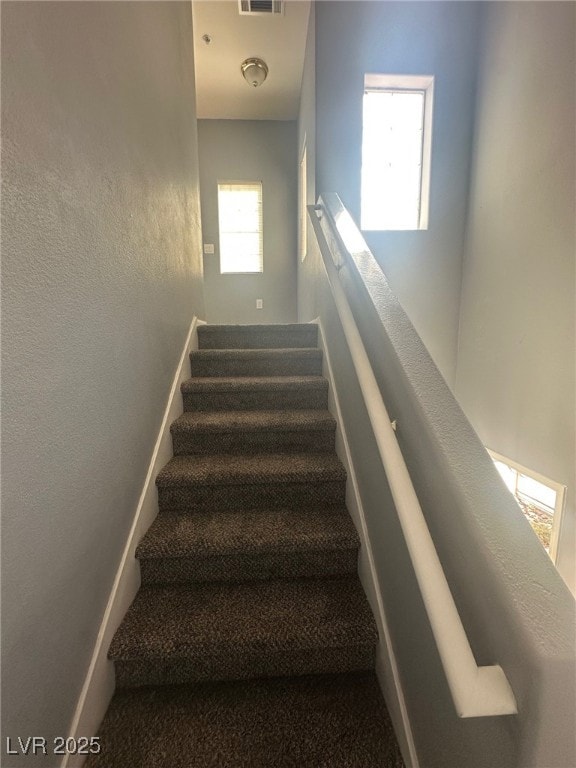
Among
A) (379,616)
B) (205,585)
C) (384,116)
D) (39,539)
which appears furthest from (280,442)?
(384,116)

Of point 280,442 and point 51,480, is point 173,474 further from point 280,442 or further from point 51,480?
point 51,480

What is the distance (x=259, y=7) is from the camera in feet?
8.61

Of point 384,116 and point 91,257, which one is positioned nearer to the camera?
point 91,257

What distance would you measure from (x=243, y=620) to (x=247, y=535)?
0.84 ft

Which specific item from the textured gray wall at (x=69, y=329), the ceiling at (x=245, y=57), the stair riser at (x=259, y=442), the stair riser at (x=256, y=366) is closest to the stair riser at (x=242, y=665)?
the textured gray wall at (x=69, y=329)

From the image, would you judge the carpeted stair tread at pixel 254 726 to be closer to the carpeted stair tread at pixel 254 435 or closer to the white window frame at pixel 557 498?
the carpeted stair tread at pixel 254 435

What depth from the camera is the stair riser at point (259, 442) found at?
5.37ft

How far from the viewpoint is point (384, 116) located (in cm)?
272

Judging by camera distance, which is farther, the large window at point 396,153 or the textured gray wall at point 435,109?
the large window at point 396,153

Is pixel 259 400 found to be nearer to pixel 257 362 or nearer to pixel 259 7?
pixel 257 362

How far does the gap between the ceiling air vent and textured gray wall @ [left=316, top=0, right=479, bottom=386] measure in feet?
1.57

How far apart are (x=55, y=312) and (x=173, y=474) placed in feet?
2.71

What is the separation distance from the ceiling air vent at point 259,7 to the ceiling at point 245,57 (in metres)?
0.04

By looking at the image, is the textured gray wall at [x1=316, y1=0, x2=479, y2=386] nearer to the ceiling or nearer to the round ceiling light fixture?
the ceiling
